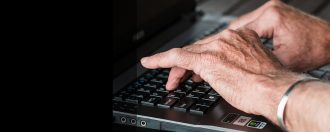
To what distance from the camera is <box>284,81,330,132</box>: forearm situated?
3.12 ft

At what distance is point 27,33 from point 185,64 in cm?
44

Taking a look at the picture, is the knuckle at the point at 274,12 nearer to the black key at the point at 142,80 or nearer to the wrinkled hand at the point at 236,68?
the wrinkled hand at the point at 236,68

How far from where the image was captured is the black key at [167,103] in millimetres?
1080

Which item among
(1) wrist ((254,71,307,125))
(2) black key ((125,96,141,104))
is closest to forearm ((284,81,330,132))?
(1) wrist ((254,71,307,125))

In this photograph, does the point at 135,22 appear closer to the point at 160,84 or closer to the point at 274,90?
the point at 160,84

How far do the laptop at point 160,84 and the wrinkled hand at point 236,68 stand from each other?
1.1 inches

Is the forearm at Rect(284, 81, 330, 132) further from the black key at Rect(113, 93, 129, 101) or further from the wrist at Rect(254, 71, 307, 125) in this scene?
the black key at Rect(113, 93, 129, 101)

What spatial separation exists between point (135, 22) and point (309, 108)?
0.48 metres

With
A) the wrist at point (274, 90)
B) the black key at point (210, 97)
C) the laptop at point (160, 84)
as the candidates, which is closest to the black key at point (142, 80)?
the laptop at point (160, 84)

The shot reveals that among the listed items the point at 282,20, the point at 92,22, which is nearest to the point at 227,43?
the point at 282,20

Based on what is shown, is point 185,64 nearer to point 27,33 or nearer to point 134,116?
point 134,116

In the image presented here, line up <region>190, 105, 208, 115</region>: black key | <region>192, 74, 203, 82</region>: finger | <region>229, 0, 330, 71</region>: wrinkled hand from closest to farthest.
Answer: <region>190, 105, 208, 115</region>: black key, <region>192, 74, 203, 82</region>: finger, <region>229, 0, 330, 71</region>: wrinkled hand

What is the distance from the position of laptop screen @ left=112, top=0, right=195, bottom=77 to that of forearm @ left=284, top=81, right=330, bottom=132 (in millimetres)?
339

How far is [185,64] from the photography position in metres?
1.11
